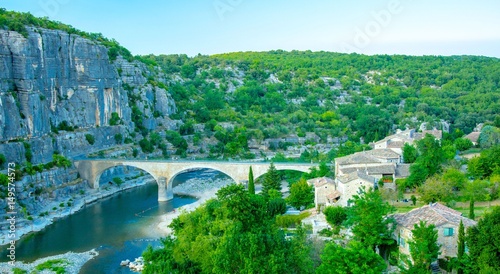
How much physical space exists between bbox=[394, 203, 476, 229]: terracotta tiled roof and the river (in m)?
12.4

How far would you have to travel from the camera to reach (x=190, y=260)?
1692cm

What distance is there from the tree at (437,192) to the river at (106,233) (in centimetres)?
1397

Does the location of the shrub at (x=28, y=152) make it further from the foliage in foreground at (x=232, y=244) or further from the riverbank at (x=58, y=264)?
the foliage in foreground at (x=232, y=244)

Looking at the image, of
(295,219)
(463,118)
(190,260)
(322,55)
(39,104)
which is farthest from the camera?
(322,55)

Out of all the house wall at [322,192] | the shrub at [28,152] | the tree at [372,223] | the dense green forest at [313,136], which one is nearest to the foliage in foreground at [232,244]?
the dense green forest at [313,136]

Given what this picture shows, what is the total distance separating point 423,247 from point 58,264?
16.5 meters

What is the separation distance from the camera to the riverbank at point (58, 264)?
24125 millimetres

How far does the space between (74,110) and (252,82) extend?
128ft

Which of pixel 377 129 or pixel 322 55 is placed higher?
pixel 322 55

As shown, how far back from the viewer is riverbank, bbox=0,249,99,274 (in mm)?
24125

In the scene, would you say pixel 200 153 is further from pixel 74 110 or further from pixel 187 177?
pixel 74 110

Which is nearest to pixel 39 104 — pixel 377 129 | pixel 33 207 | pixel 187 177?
pixel 33 207

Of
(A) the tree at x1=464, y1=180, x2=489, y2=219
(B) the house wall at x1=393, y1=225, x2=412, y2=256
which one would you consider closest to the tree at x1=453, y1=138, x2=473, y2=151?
(A) the tree at x1=464, y1=180, x2=489, y2=219

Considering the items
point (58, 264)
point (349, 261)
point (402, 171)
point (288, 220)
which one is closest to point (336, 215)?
point (288, 220)
